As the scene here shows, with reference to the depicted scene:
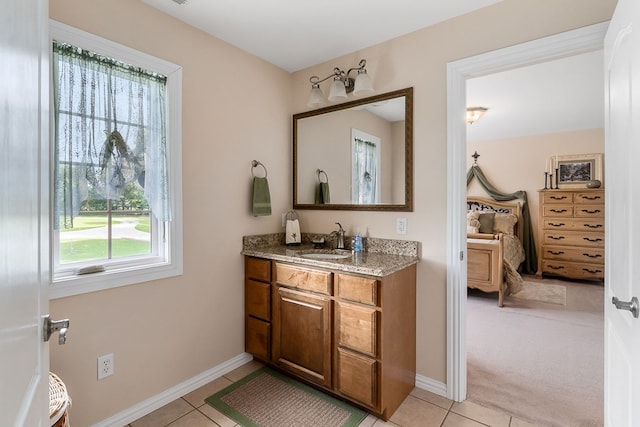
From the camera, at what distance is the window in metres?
2.46

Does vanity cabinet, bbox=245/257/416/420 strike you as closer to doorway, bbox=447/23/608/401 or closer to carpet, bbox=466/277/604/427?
doorway, bbox=447/23/608/401

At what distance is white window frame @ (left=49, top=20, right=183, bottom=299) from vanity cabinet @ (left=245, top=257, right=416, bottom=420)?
703 millimetres

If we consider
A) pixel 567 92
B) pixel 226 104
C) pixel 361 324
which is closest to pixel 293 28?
pixel 226 104

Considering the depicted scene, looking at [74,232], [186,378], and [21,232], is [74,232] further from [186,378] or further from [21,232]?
[21,232]

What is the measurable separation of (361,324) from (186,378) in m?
1.24

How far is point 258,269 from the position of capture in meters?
2.42

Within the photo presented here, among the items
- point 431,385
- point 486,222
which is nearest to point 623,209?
point 431,385

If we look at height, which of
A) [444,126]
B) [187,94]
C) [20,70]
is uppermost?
[187,94]

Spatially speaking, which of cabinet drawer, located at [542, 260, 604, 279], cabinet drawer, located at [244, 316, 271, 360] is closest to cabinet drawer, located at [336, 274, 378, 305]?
cabinet drawer, located at [244, 316, 271, 360]

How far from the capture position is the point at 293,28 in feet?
7.19

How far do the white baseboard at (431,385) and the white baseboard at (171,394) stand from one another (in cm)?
128

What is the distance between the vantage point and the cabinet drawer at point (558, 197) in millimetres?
5195

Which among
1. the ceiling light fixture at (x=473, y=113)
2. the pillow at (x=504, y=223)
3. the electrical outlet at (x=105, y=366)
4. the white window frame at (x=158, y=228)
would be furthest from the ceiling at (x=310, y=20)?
the pillow at (x=504, y=223)

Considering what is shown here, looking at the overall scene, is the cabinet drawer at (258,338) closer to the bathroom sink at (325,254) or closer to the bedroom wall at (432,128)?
the bathroom sink at (325,254)
